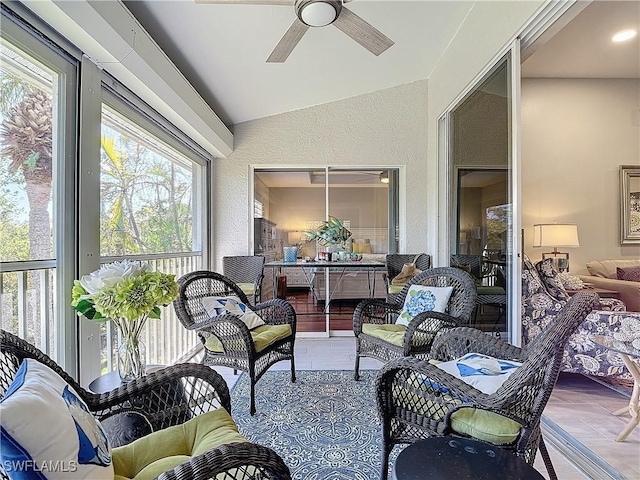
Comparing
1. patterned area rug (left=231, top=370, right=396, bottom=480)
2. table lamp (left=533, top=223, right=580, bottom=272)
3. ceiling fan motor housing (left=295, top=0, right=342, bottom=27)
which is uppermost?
ceiling fan motor housing (left=295, top=0, right=342, bottom=27)

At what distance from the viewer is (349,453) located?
1.91m

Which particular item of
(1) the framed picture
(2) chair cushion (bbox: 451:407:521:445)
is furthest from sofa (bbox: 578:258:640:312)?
(2) chair cushion (bbox: 451:407:521:445)

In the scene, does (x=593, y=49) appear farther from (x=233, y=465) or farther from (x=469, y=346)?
(x=233, y=465)

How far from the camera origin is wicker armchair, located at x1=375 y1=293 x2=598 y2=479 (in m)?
1.26

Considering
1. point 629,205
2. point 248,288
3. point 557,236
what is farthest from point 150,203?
point 629,205

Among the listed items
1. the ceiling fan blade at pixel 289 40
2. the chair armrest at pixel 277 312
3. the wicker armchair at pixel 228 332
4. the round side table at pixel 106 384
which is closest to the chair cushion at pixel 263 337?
the wicker armchair at pixel 228 332

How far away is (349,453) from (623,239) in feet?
15.9

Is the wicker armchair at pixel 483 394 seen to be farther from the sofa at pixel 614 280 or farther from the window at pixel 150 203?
the sofa at pixel 614 280

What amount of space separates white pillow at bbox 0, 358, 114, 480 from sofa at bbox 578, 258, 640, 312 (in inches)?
198

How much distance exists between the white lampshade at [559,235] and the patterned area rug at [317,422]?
2898 mm

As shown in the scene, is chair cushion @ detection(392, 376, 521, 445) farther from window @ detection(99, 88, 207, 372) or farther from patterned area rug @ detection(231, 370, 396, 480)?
window @ detection(99, 88, 207, 372)

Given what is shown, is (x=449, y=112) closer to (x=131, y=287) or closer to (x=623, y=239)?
(x=623, y=239)

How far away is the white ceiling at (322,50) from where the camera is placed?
249cm

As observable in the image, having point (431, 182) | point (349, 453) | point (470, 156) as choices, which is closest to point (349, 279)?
point (431, 182)
